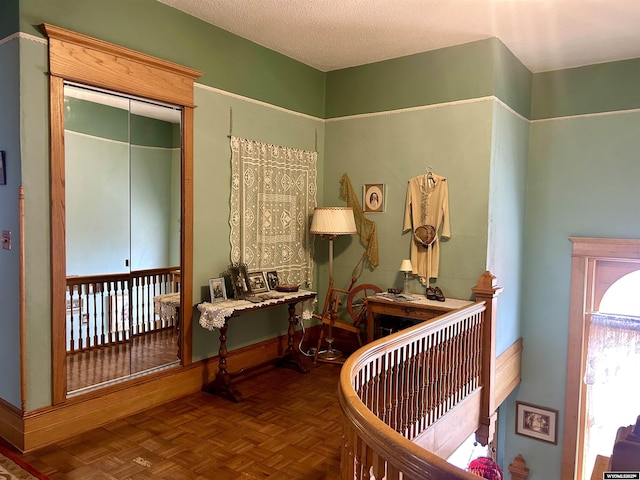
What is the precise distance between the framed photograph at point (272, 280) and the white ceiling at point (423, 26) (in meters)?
2.06

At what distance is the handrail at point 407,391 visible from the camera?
1.39 m

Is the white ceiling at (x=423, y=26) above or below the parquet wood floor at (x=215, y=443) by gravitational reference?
above

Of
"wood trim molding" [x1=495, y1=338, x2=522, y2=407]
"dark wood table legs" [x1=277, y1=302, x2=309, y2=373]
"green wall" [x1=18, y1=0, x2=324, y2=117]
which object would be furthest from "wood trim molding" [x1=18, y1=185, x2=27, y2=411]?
"wood trim molding" [x1=495, y1=338, x2=522, y2=407]

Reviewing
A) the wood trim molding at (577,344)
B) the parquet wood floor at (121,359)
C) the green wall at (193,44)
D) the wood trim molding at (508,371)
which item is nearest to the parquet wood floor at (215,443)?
the parquet wood floor at (121,359)

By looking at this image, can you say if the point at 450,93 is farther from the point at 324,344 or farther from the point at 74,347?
the point at 74,347

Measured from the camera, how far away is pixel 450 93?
425 centimetres

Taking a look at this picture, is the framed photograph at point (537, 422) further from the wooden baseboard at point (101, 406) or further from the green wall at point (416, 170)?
the wooden baseboard at point (101, 406)

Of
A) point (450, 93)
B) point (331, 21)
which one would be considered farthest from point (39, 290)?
point (450, 93)

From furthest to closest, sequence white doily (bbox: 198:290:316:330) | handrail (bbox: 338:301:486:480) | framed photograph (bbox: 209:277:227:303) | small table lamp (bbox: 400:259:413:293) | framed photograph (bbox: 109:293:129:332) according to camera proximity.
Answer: small table lamp (bbox: 400:259:413:293), framed photograph (bbox: 209:277:227:303), white doily (bbox: 198:290:316:330), framed photograph (bbox: 109:293:129:332), handrail (bbox: 338:301:486:480)

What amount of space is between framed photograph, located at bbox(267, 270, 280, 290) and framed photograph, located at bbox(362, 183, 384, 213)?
3.90 ft

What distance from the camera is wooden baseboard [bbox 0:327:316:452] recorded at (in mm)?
2783

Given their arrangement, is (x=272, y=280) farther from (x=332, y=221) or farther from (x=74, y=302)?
(x=74, y=302)

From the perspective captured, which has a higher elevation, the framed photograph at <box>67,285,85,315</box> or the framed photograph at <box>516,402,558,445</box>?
the framed photograph at <box>67,285,85,315</box>

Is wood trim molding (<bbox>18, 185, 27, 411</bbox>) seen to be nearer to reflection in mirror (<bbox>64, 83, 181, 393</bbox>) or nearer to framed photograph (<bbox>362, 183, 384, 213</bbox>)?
reflection in mirror (<bbox>64, 83, 181, 393</bbox>)
